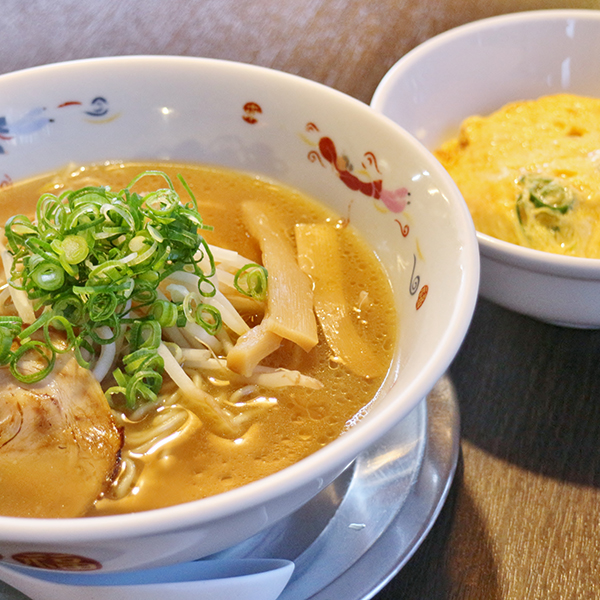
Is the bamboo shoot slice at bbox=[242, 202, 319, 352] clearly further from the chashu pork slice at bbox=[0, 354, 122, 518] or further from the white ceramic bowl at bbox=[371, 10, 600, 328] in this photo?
the white ceramic bowl at bbox=[371, 10, 600, 328]

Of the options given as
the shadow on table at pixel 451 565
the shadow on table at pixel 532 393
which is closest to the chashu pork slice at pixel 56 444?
the shadow on table at pixel 451 565

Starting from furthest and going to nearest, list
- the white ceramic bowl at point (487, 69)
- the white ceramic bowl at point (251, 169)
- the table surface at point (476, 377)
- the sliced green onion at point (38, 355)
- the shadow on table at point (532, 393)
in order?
the white ceramic bowl at point (487, 69), the shadow on table at point (532, 393), the table surface at point (476, 377), the sliced green onion at point (38, 355), the white ceramic bowl at point (251, 169)

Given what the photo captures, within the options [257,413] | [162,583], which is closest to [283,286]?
[257,413]

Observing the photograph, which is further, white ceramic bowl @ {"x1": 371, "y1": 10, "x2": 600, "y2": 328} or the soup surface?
white ceramic bowl @ {"x1": 371, "y1": 10, "x2": 600, "y2": 328}

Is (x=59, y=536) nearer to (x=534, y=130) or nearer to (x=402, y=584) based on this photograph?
(x=402, y=584)

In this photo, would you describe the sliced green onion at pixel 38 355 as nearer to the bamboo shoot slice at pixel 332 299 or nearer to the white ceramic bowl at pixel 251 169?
the white ceramic bowl at pixel 251 169

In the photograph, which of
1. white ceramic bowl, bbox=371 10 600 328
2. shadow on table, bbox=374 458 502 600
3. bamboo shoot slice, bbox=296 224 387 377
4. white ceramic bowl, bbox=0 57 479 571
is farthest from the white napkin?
white ceramic bowl, bbox=371 10 600 328

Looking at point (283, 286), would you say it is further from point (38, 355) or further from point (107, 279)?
point (38, 355)
